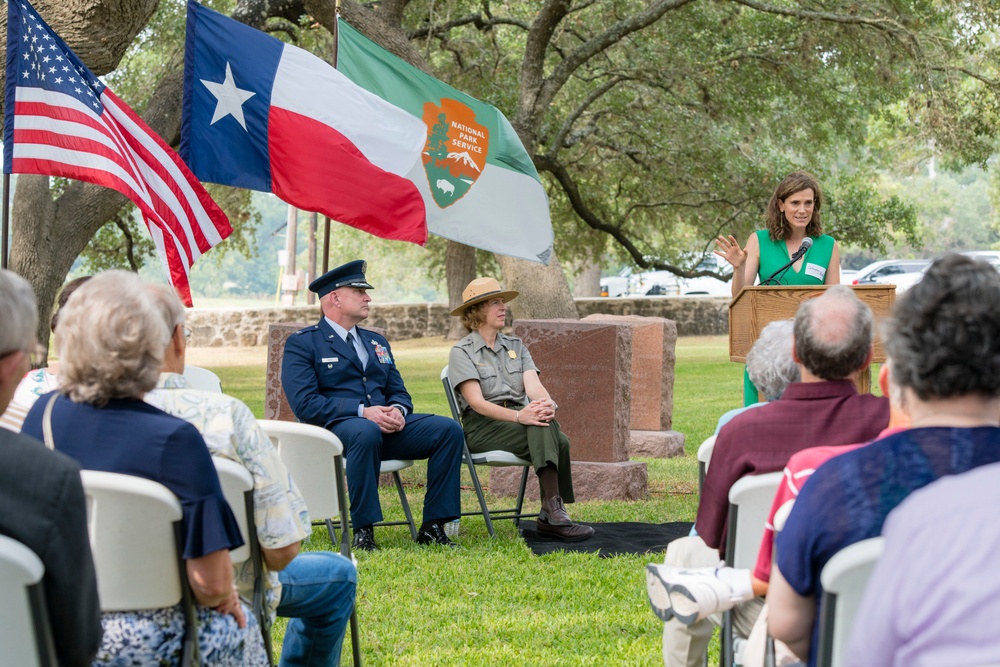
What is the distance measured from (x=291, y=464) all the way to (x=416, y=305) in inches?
958

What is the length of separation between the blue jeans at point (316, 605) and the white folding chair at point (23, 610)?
116 cm

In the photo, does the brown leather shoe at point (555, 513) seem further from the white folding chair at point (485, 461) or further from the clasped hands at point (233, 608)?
the clasped hands at point (233, 608)

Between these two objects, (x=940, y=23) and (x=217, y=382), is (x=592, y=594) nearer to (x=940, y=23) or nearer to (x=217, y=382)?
(x=217, y=382)

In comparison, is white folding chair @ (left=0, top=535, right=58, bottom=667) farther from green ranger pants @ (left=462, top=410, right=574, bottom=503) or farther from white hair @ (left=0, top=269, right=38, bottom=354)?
green ranger pants @ (left=462, top=410, right=574, bottom=503)

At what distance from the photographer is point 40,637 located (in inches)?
77.6

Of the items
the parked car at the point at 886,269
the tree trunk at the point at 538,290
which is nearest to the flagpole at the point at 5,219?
the tree trunk at the point at 538,290

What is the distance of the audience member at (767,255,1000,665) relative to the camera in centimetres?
188

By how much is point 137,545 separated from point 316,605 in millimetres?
→ 982

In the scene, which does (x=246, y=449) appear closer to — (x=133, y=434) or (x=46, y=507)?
(x=133, y=434)

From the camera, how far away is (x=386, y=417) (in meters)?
5.97

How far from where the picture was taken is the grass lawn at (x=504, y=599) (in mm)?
4238

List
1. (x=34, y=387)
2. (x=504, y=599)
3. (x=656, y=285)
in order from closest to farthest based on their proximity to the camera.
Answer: (x=34, y=387), (x=504, y=599), (x=656, y=285)

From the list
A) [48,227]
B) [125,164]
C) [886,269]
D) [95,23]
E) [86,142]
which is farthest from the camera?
[886,269]

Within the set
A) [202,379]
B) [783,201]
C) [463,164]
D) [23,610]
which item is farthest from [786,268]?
[23,610]
